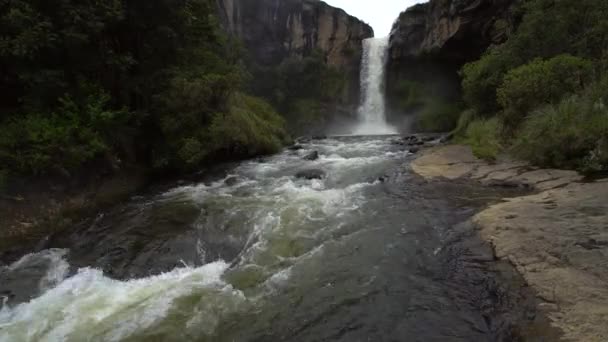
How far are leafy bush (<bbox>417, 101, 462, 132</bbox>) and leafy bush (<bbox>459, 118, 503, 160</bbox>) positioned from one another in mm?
18432

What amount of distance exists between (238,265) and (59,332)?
2.35 meters

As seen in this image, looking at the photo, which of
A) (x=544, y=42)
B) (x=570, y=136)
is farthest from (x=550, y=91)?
(x=544, y=42)

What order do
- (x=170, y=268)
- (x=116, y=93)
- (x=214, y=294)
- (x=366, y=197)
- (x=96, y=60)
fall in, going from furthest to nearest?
(x=116, y=93) < (x=96, y=60) < (x=366, y=197) < (x=170, y=268) < (x=214, y=294)

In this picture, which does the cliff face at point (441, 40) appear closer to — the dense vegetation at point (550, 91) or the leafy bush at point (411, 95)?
the leafy bush at point (411, 95)

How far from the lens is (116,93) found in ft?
36.4

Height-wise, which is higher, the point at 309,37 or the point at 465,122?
the point at 309,37

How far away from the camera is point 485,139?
39.5 feet

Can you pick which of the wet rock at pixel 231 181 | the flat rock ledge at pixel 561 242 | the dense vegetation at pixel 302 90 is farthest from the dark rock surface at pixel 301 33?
the flat rock ledge at pixel 561 242

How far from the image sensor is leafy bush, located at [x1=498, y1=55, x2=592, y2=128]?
33.1 ft

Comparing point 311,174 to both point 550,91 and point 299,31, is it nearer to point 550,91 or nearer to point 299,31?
point 550,91

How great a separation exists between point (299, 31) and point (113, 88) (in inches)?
1340

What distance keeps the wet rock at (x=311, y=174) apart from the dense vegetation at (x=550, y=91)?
4739mm

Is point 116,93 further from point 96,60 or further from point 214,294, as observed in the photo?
point 214,294

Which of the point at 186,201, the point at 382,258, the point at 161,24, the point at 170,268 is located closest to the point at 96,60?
the point at 161,24
